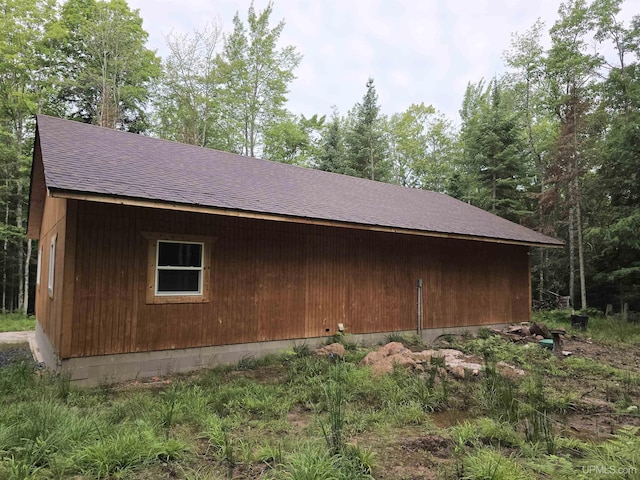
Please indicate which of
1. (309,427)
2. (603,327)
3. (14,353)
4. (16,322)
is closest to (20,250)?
(16,322)

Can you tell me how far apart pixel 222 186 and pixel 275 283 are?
2.16 m

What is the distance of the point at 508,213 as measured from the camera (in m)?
18.9

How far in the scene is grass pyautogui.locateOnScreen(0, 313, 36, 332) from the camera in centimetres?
1192

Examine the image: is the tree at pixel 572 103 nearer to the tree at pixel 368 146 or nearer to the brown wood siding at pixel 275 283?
the brown wood siding at pixel 275 283

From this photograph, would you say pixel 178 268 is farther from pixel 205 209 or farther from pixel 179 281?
pixel 205 209

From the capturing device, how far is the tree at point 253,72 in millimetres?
21281

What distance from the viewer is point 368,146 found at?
979 inches

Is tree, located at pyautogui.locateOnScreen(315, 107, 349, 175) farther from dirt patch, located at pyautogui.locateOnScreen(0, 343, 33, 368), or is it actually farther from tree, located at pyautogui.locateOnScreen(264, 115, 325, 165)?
dirt patch, located at pyautogui.locateOnScreen(0, 343, 33, 368)

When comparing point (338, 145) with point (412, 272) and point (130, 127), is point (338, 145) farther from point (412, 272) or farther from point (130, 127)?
point (412, 272)

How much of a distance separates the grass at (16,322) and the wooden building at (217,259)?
159 inches

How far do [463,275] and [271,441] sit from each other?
8.39m

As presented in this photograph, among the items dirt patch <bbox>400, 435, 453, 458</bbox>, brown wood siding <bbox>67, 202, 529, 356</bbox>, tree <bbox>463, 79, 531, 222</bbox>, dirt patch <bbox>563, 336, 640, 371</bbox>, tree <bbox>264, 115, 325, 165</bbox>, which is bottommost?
dirt patch <bbox>563, 336, 640, 371</bbox>

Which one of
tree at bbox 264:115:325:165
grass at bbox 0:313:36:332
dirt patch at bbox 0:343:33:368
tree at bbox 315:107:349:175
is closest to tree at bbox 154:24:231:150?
tree at bbox 264:115:325:165

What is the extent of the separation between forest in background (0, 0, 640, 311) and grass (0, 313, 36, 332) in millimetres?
945
